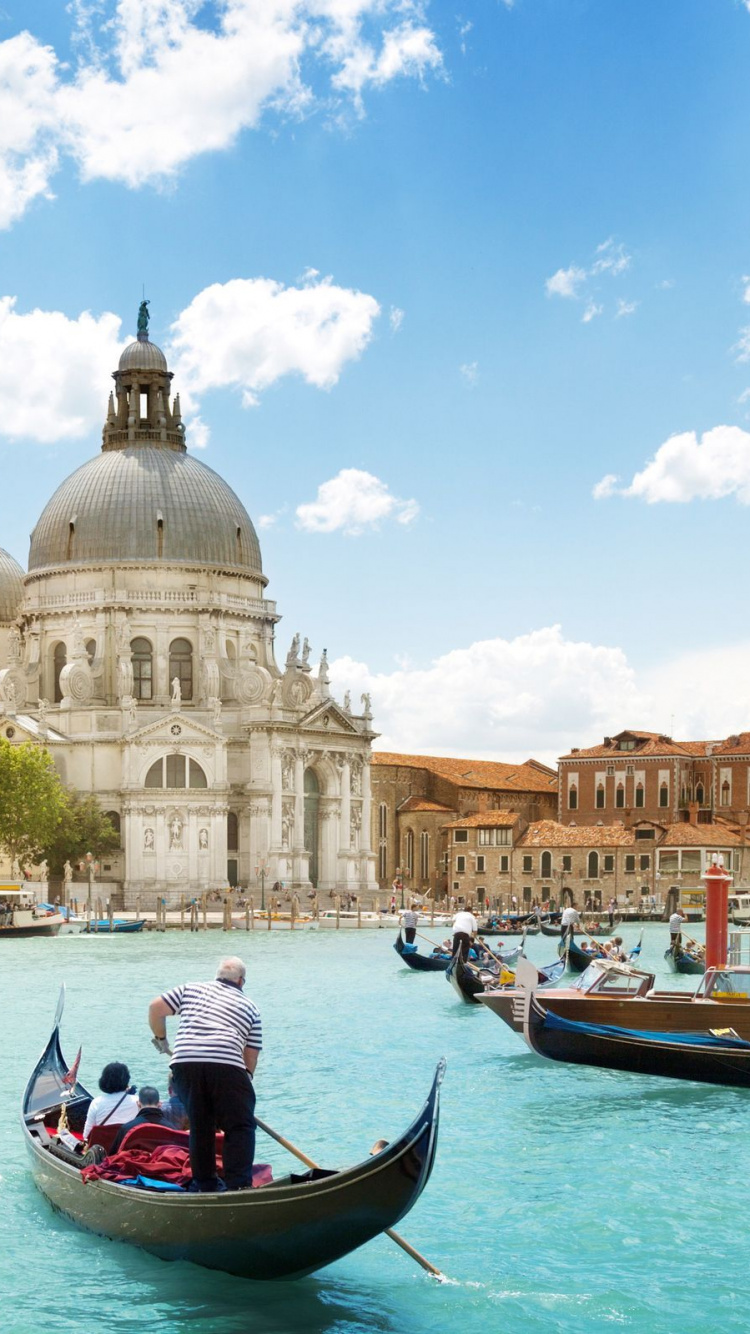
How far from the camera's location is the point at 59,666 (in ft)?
225

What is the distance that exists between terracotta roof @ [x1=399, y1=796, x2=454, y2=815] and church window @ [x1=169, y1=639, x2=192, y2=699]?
16015 millimetres

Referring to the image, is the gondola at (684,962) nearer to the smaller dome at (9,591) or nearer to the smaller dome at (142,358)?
the smaller dome at (142,358)

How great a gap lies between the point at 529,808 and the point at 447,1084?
66631mm

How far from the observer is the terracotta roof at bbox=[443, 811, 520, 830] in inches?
2982

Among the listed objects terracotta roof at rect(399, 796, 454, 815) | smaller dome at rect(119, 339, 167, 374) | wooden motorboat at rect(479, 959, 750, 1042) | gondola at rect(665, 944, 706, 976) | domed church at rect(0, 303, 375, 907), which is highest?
smaller dome at rect(119, 339, 167, 374)

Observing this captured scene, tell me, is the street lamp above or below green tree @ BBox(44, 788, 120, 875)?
below

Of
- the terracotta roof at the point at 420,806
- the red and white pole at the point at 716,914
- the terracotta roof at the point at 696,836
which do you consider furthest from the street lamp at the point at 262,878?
the red and white pole at the point at 716,914

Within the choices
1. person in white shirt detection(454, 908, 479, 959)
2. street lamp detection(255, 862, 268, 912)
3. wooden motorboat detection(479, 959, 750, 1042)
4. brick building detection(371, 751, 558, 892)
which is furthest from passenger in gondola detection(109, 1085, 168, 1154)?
brick building detection(371, 751, 558, 892)

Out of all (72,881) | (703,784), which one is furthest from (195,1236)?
(703,784)

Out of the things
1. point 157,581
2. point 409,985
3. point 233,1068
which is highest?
point 157,581

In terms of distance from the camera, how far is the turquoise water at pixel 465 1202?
34.1 feet

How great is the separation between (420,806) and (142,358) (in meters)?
23.7

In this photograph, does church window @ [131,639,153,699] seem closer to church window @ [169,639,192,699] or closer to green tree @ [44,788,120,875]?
church window @ [169,639,192,699]

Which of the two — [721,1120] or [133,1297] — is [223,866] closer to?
[721,1120]
